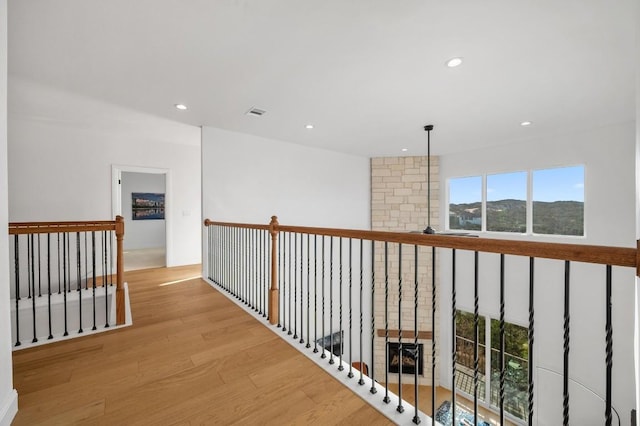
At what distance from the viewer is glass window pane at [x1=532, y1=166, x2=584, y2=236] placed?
4.28 metres

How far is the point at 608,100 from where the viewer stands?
3.05 m

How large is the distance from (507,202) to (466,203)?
0.75m

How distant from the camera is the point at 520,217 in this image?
4984mm

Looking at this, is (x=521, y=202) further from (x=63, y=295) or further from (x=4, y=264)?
(x=63, y=295)

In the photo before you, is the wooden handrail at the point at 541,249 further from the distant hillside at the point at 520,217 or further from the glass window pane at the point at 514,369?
the glass window pane at the point at 514,369

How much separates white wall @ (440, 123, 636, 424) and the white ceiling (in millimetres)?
656

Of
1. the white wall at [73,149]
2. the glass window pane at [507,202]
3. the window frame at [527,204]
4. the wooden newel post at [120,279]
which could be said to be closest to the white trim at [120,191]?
the white wall at [73,149]

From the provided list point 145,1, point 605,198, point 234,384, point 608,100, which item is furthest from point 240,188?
point 605,198

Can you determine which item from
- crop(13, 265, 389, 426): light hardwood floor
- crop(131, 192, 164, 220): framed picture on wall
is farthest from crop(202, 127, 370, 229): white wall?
crop(131, 192, 164, 220): framed picture on wall

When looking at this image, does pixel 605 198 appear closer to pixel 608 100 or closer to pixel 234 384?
pixel 608 100

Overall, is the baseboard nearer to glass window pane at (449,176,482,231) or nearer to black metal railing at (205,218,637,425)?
black metal railing at (205,218,637,425)

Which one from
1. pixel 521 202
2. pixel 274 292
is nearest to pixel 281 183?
pixel 274 292

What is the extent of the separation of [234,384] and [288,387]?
0.34m

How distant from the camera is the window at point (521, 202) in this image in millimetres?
4352
